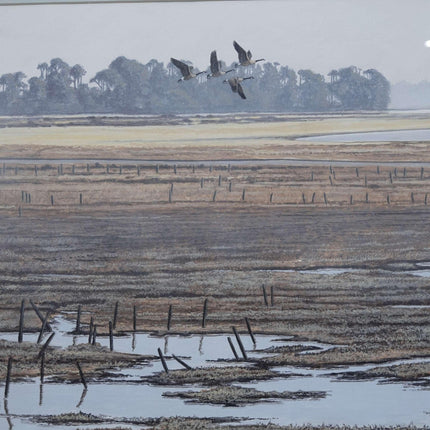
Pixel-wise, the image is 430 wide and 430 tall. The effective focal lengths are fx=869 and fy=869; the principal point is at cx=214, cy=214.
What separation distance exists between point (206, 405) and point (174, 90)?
6.42 feet

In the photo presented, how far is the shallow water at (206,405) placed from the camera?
5059mm

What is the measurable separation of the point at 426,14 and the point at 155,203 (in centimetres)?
203

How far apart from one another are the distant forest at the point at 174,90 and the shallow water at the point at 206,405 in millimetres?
1444

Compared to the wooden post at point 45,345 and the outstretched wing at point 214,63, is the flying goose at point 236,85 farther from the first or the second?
the wooden post at point 45,345

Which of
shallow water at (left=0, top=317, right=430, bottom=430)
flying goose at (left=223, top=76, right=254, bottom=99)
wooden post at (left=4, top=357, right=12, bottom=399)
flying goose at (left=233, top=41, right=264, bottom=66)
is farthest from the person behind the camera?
flying goose at (left=223, top=76, right=254, bottom=99)

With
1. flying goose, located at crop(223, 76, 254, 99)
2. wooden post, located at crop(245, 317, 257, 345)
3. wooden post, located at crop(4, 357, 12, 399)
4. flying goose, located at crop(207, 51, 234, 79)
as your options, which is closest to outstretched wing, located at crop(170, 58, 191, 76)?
flying goose, located at crop(207, 51, 234, 79)

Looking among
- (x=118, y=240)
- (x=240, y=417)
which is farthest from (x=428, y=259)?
(x=118, y=240)

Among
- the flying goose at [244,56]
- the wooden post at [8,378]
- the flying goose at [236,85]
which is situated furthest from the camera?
the flying goose at [236,85]

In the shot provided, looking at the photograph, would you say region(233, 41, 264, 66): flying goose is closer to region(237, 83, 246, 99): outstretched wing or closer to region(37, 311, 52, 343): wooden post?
region(237, 83, 246, 99): outstretched wing

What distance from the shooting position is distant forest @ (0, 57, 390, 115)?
5.37m

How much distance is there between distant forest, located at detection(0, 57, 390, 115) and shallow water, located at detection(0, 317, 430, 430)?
4.74 feet

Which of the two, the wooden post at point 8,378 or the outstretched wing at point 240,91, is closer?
the wooden post at point 8,378

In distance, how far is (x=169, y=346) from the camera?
17.4 ft

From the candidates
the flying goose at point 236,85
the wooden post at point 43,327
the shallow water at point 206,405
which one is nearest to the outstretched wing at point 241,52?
the flying goose at point 236,85
